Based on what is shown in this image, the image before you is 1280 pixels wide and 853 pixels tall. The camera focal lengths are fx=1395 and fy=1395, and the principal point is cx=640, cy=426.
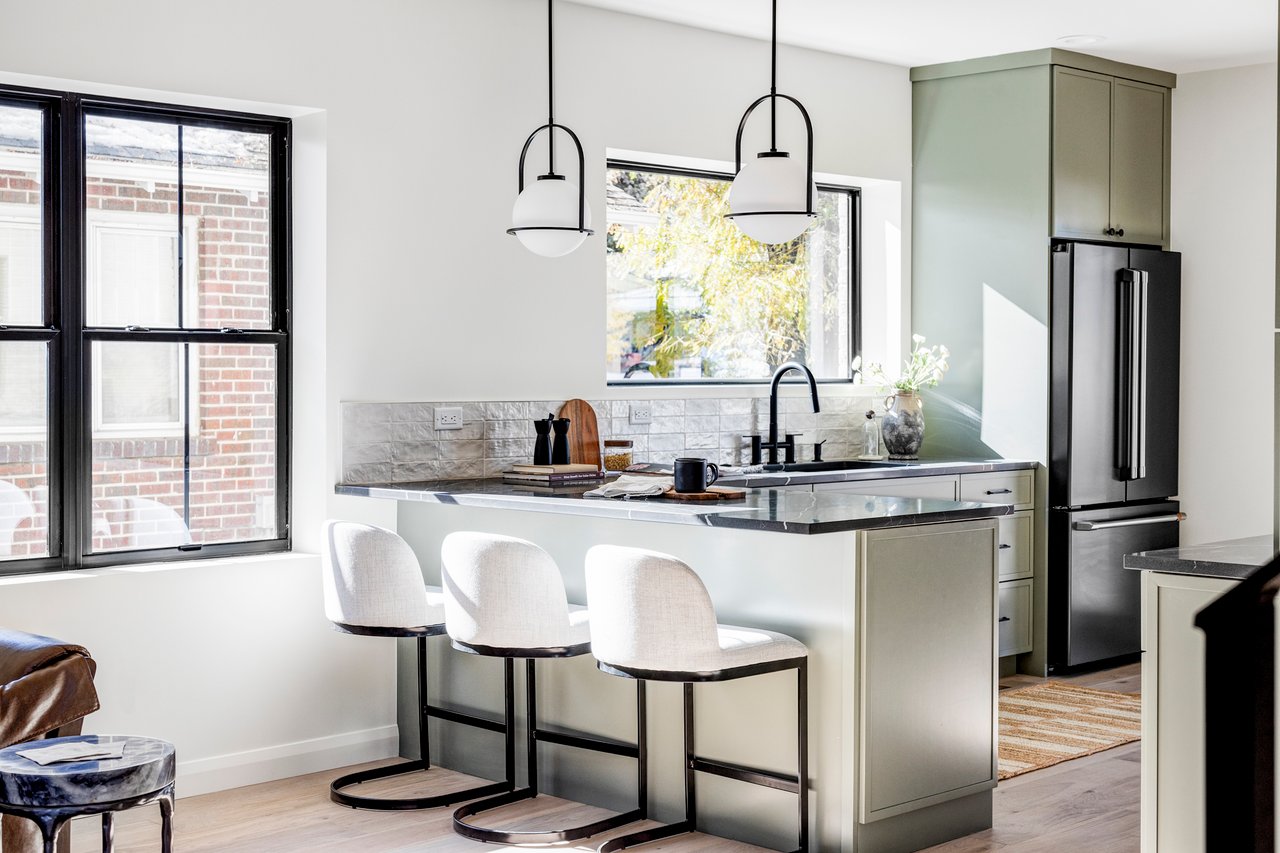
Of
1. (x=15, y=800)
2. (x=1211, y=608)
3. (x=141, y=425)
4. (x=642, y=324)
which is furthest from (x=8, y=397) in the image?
(x=1211, y=608)

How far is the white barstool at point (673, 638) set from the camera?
3.37 m

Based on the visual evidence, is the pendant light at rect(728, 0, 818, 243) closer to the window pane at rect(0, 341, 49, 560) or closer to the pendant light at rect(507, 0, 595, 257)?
the pendant light at rect(507, 0, 595, 257)

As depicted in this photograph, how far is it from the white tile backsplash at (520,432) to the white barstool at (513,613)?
911 millimetres

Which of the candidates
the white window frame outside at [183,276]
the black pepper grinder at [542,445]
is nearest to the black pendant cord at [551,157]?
the black pepper grinder at [542,445]

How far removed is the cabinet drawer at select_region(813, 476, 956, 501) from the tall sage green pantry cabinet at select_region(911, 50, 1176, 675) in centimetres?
52

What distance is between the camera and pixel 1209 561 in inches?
115

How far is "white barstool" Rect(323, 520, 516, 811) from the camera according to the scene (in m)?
4.09

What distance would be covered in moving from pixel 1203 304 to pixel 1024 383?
110 cm

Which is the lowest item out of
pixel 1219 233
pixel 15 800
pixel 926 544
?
pixel 15 800

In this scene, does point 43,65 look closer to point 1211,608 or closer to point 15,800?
point 15,800

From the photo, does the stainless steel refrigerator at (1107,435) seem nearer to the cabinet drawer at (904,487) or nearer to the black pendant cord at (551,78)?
the cabinet drawer at (904,487)

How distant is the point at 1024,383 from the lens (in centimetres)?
600

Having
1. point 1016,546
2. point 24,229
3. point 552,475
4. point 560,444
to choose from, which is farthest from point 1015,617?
point 24,229

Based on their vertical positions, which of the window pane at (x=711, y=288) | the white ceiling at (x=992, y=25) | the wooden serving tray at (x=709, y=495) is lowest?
the wooden serving tray at (x=709, y=495)
